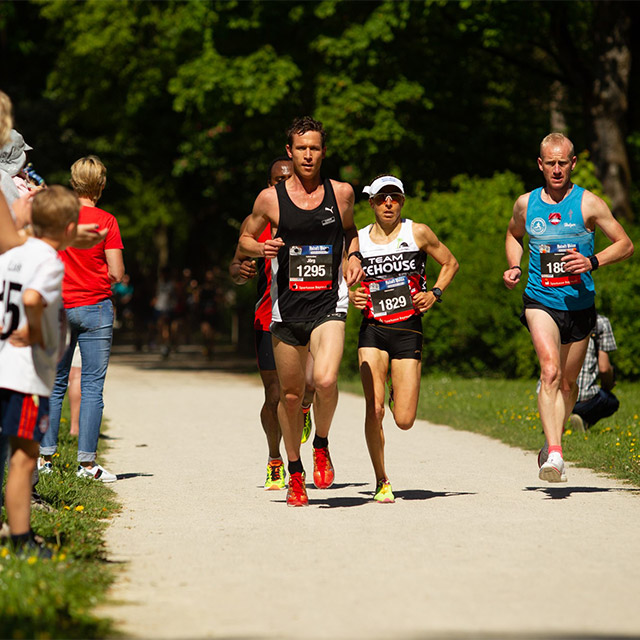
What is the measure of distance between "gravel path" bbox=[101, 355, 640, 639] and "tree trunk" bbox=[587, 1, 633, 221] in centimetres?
1221

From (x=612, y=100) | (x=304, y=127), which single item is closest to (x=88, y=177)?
(x=304, y=127)

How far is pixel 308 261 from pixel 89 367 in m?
2.26

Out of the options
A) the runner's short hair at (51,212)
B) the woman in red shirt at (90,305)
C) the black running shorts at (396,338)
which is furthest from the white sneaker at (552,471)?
the runner's short hair at (51,212)

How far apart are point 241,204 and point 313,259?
25398mm

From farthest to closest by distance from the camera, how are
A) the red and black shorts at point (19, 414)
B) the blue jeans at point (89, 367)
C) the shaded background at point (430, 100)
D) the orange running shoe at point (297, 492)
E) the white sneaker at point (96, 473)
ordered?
the shaded background at point (430, 100), the white sneaker at point (96, 473), the blue jeans at point (89, 367), the orange running shoe at point (297, 492), the red and black shorts at point (19, 414)

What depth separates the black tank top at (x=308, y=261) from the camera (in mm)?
7863

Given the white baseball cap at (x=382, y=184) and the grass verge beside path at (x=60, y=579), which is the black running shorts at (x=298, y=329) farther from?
the grass verge beside path at (x=60, y=579)

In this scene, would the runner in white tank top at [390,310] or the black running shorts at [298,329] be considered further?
the runner in white tank top at [390,310]

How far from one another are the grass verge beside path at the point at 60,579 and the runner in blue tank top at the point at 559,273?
3.06m

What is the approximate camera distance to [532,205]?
8.94 metres

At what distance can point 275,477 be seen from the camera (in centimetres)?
895

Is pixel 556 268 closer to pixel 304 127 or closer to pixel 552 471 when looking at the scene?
pixel 552 471

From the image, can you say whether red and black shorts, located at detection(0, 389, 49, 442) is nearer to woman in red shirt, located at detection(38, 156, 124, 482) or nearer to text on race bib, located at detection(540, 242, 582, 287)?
woman in red shirt, located at detection(38, 156, 124, 482)

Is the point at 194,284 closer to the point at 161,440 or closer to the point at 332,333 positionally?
the point at 161,440
